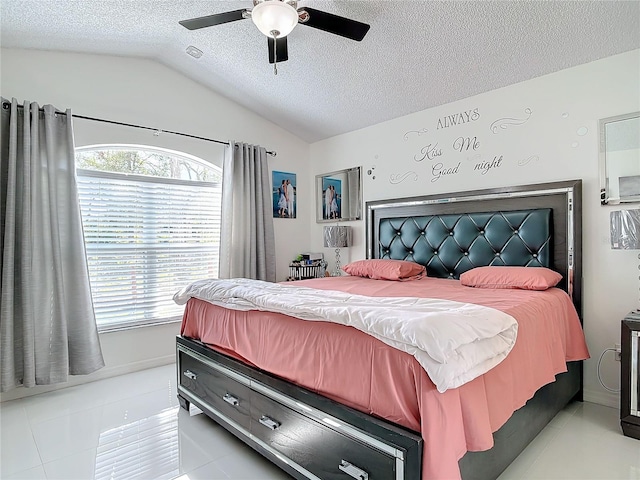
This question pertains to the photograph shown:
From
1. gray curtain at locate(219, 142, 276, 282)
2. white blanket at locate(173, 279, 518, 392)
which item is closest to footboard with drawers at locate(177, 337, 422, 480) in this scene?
white blanket at locate(173, 279, 518, 392)

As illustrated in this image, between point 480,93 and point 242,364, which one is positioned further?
point 480,93

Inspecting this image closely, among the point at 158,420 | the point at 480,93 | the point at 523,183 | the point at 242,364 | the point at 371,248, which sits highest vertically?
the point at 480,93

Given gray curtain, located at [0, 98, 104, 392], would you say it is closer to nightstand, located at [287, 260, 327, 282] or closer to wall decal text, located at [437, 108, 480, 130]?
nightstand, located at [287, 260, 327, 282]

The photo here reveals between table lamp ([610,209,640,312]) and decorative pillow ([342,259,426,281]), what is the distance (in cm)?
145

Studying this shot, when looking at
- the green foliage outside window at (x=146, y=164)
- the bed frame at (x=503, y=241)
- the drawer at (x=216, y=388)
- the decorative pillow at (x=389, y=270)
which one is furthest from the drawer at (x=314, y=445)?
the green foliage outside window at (x=146, y=164)

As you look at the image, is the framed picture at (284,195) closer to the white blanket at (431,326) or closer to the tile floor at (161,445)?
the tile floor at (161,445)

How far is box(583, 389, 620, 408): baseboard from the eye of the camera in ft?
8.41

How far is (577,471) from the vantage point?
1.87 meters

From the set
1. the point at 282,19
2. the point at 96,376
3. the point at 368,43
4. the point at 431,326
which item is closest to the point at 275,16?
the point at 282,19

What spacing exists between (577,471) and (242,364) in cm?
181

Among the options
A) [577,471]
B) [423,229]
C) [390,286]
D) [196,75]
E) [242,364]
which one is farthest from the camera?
[196,75]

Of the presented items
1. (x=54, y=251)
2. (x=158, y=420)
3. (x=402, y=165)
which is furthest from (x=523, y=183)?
(x=54, y=251)

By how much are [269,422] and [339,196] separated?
307cm

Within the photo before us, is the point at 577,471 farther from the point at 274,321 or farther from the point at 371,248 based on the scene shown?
the point at 371,248
